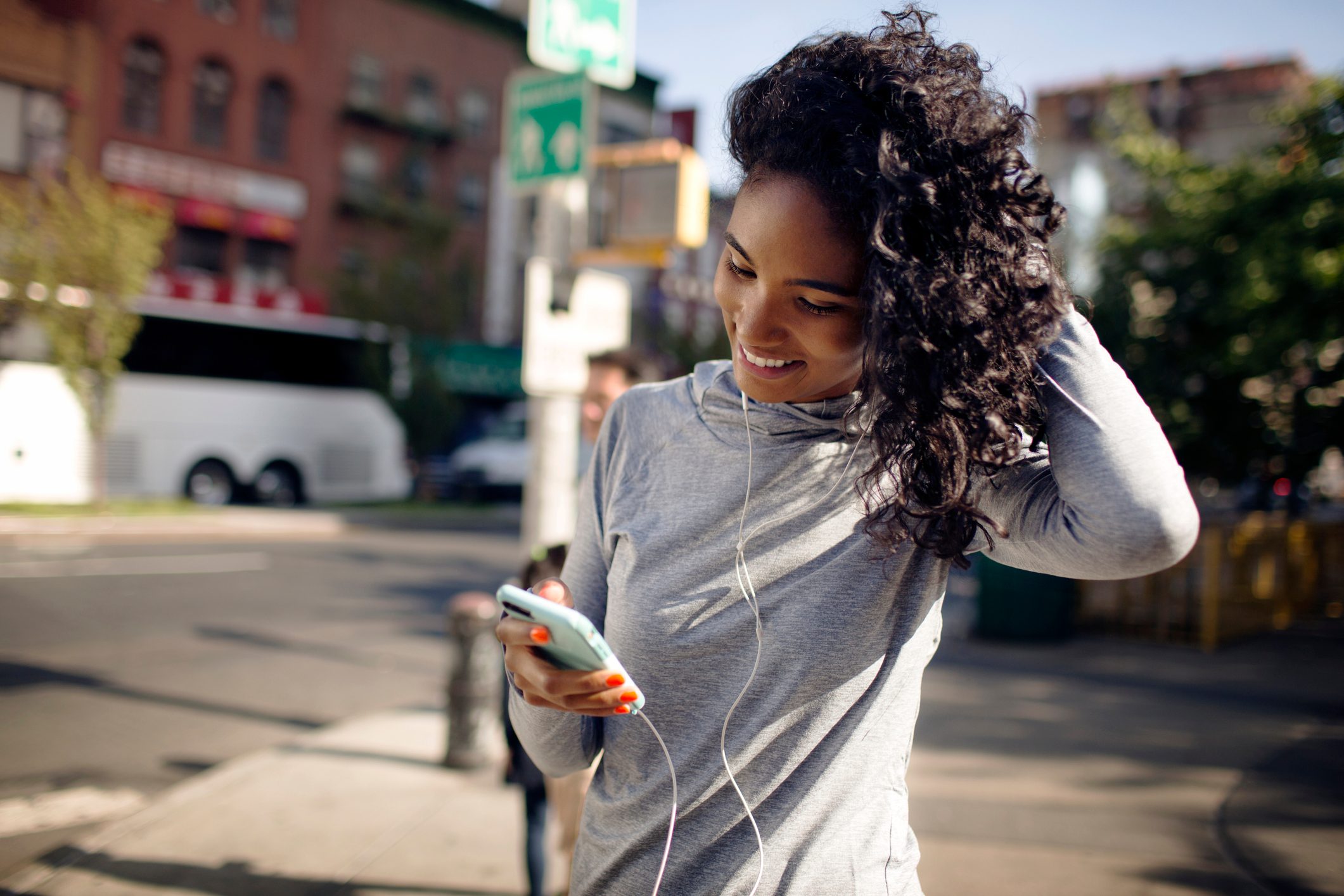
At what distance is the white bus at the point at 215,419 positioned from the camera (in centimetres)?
1393

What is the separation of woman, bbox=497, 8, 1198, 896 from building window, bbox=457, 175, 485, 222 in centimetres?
3027

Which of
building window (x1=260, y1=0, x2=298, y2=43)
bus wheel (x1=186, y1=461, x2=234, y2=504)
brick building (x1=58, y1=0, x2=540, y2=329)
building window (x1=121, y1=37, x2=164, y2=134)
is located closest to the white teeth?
bus wheel (x1=186, y1=461, x2=234, y2=504)

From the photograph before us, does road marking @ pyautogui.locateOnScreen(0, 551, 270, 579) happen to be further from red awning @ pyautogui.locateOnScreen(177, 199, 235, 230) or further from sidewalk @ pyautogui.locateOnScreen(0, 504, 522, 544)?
red awning @ pyautogui.locateOnScreen(177, 199, 235, 230)

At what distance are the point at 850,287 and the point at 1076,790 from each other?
4.66 meters

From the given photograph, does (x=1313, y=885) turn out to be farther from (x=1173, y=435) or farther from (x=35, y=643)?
(x=35, y=643)

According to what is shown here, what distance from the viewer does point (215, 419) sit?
17.2 metres

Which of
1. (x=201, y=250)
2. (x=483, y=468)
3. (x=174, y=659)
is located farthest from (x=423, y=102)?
(x=174, y=659)

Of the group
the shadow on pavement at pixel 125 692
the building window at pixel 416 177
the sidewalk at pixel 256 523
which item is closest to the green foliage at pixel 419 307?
the sidewalk at pixel 256 523

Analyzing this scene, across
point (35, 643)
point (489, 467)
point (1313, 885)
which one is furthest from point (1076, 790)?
point (489, 467)

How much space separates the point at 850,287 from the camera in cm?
116

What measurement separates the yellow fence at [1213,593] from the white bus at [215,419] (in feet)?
45.1

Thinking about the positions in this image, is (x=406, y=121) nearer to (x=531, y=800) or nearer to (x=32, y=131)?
(x=32, y=131)

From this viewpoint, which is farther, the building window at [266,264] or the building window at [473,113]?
the building window at [473,113]

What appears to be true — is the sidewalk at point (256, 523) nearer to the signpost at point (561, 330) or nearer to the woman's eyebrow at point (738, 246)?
the signpost at point (561, 330)
